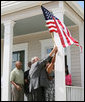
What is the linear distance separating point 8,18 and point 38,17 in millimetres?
1111

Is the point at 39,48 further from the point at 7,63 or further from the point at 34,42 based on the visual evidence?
the point at 7,63

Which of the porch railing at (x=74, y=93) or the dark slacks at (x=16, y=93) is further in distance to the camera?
the porch railing at (x=74, y=93)

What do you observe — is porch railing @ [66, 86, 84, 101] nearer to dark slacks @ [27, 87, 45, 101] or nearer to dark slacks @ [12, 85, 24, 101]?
dark slacks @ [27, 87, 45, 101]

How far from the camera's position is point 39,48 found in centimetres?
976

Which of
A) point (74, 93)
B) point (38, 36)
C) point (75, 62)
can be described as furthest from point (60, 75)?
point (38, 36)

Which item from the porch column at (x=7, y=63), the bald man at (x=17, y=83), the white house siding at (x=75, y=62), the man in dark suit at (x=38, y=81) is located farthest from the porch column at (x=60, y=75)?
the white house siding at (x=75, y=62)

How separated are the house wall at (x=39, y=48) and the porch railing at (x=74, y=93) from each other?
2.55ft

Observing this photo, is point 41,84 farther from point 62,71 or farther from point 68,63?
point 68,63

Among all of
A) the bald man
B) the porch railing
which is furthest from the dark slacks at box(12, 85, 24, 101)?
the porch railing

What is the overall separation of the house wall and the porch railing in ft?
2.55

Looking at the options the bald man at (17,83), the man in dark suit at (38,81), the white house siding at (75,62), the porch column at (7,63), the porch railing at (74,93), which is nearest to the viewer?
the man in dark suit at (38,81)

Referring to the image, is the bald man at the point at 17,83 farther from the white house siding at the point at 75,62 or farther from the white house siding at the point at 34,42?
the white house siding at the point at 34,42

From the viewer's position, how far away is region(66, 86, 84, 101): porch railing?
6.65 metres

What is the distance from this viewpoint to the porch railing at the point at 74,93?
6.65m
